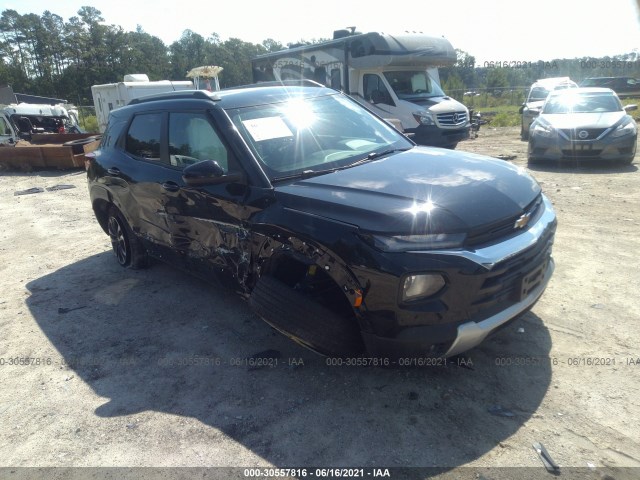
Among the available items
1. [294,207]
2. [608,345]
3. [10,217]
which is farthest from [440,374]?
[10,217]

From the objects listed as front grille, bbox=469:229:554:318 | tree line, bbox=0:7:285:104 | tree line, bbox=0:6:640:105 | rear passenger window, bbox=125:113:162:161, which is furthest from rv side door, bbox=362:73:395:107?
tree line, bbox=0:7:285:104

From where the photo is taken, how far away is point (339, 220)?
289 centimetres

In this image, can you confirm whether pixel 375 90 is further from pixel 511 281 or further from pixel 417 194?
pixel 511 281

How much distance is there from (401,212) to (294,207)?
0.73 m

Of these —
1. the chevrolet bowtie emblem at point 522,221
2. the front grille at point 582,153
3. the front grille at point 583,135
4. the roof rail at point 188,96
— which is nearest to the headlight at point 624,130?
the front grille at point 583,135

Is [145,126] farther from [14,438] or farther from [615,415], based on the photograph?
[615,415]

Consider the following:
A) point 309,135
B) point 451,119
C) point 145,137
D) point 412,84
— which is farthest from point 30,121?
point 309,135

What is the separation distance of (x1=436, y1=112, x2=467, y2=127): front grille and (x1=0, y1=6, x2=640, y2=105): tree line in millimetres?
31040

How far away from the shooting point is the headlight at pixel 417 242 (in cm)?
269

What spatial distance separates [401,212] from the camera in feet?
9.25

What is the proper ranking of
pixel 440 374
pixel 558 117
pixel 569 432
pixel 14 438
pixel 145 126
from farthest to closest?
pixel 558 117 < pixel 145 126 < pixel 440 374 < pixel 14 438 < pixel 569 432

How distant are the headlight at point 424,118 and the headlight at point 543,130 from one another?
2630 millimetres

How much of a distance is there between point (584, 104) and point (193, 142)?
942cm

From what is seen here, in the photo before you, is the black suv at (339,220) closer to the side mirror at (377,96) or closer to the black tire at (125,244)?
the black tire at (125,244)
